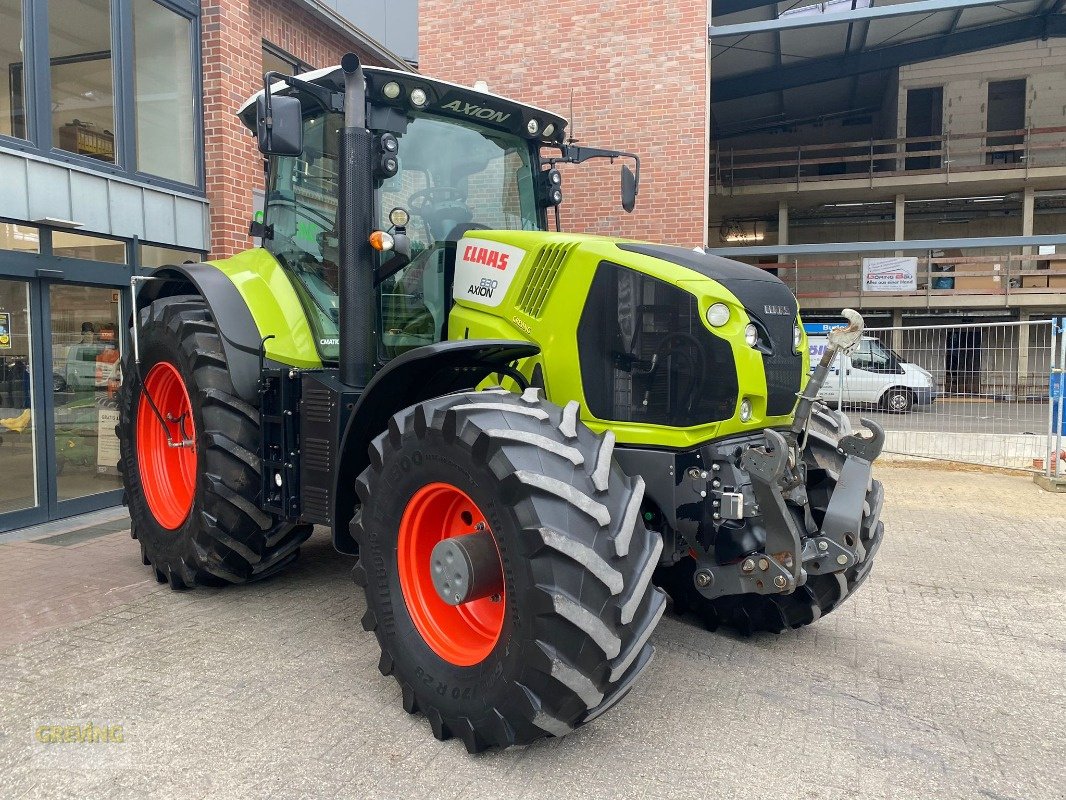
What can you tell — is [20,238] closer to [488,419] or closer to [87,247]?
[87,247]

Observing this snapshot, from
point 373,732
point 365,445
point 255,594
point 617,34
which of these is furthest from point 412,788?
point 617,34

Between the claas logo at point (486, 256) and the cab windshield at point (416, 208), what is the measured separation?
174 millimetres

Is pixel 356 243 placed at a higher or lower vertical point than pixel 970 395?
higher

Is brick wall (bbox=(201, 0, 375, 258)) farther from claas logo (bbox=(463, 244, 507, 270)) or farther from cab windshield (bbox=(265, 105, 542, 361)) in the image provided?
claas logo (bbox=(463, 244, 507, 270))

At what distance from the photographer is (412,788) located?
264cm

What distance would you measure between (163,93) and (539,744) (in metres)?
7.11

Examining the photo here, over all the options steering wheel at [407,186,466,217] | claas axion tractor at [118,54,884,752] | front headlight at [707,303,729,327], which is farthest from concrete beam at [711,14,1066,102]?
front headlight at [707,303,729,327]

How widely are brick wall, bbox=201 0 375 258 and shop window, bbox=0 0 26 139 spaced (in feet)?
6.31

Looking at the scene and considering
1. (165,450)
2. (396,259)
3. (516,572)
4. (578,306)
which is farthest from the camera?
(165,450)

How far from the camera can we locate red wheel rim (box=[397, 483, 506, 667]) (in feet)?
10.2

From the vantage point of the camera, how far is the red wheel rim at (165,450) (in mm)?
4785

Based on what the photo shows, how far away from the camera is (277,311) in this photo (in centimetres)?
431

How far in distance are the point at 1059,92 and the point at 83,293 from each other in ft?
86.8

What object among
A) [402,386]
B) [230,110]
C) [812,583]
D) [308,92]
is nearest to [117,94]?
[230,110]
